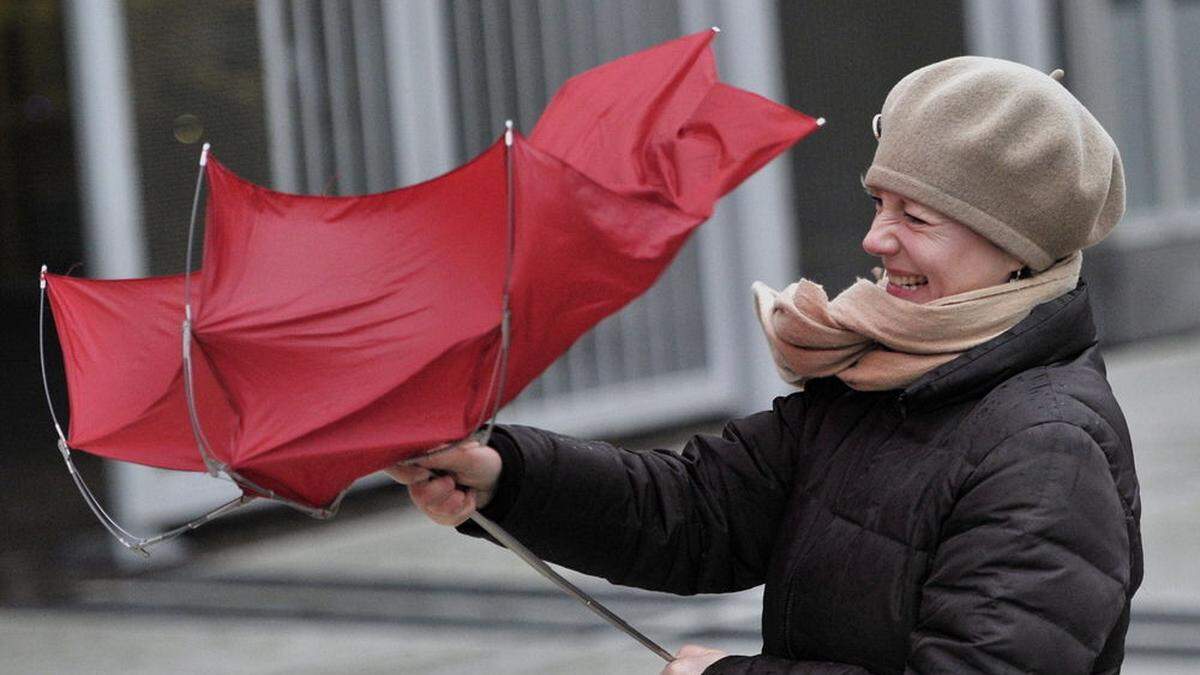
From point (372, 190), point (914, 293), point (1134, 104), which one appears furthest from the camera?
point (1134, 104)

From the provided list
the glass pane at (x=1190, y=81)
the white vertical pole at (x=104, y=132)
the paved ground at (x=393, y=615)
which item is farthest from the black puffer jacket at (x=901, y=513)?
the glass pane at (x=1190, y=81)

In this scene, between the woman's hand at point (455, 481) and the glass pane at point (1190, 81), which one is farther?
the glass pane at point (1190, 81)

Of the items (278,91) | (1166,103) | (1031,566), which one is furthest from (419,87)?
(1166,103)

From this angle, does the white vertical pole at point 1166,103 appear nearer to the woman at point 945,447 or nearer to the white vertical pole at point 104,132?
the white vertical pole at point 104,132

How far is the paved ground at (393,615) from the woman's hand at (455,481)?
3.15 meters

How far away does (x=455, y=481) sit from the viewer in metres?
2.17

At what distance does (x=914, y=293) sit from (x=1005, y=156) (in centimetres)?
20

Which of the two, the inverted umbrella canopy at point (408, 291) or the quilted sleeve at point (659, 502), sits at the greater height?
the inverted umbrella canopy at point (408, 291)

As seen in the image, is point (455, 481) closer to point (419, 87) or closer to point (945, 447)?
point (945, 447)

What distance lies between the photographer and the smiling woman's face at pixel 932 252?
206 centimetres

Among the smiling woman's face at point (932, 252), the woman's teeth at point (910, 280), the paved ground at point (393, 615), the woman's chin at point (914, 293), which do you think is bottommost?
the paved ground at point (393, 615)

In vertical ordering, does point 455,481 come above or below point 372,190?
above

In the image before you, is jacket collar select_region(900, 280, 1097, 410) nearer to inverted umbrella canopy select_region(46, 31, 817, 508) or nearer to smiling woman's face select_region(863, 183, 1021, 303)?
smiling woman's face select_region(863, 183, 1021, 303)

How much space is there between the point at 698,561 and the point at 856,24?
8.05 m
